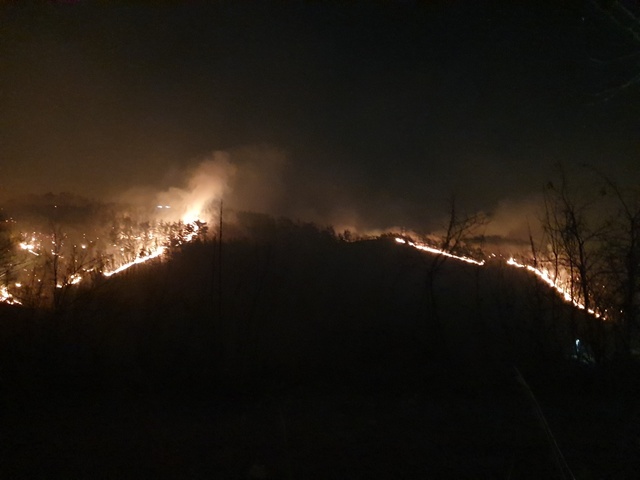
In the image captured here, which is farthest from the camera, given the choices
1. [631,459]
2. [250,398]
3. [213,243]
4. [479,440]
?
[213,243]

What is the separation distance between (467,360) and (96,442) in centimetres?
811

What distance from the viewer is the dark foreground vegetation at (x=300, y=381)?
5.45 m

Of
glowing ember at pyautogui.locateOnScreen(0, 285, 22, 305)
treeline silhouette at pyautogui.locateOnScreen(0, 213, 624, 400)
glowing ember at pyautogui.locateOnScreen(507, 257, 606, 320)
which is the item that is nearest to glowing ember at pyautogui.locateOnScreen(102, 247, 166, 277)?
treeline silhouette at pyautogui.locateOnScreen(0, 213, 624, 400)

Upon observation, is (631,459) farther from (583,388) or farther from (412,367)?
(412,367)

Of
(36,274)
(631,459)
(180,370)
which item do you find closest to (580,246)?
(631,459)

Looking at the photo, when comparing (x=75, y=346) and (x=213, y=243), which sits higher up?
(x=213, y=243)

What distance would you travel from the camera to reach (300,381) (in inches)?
362

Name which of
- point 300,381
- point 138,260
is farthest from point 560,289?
point 138,260

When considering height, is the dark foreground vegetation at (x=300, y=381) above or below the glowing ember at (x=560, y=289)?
below

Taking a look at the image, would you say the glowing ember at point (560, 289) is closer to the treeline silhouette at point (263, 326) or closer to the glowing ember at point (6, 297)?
the treeline silhouette at point (263, 326)

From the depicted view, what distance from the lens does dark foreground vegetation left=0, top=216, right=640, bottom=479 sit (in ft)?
17.9

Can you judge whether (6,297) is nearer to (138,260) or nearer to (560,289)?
(138,260)

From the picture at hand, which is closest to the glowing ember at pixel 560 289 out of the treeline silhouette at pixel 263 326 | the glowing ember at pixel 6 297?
the treeline silhouette at pixel 263 326

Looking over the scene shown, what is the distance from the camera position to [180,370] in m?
9.13
